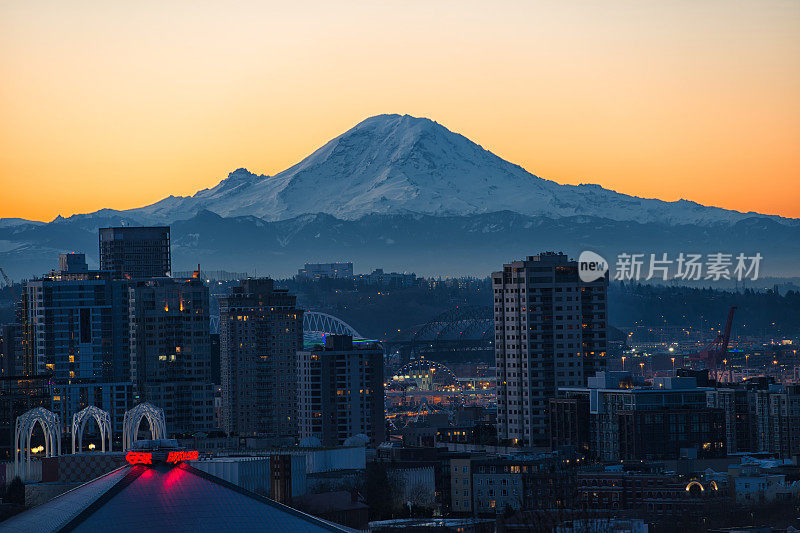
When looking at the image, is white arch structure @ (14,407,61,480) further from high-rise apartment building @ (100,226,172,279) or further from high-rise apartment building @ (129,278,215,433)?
high-rise apartment building @ (100,226,172,279)

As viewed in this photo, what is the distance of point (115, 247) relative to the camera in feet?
641

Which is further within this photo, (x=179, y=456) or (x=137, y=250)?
(x=137, y=250)

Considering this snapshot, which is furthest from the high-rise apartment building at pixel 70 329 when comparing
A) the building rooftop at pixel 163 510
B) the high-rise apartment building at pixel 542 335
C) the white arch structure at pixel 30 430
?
the building rooftop at pixel 163 510

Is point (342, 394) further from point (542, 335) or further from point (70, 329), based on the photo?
point (70, 329)

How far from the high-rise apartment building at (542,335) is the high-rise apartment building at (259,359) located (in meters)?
27.3

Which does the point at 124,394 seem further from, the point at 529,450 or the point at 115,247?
the point at 115,247

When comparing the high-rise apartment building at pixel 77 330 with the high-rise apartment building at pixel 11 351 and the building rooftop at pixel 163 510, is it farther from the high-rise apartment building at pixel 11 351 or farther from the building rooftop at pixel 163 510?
the building rooftop at pixel 163 510

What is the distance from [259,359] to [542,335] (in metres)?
39.2

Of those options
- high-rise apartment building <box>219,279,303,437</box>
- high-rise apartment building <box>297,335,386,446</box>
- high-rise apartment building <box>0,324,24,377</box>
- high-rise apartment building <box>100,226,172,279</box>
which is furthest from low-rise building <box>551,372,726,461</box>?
high-rise apartment building <box>100,226,172,279</box>

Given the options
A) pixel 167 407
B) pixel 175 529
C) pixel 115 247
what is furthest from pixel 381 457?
pixel 115 247

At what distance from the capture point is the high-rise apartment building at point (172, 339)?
14112 centimetres

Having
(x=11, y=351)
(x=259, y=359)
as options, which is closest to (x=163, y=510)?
(x=259, y=359)

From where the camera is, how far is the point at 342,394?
446ft

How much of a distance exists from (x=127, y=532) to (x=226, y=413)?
9575cm
